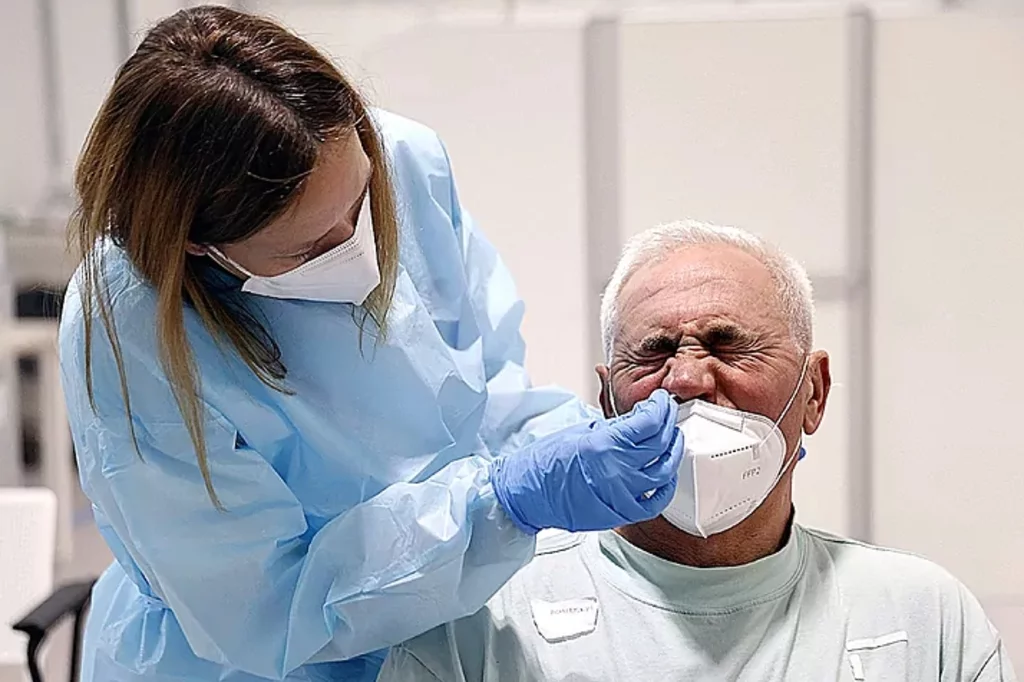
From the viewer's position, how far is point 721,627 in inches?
55.9

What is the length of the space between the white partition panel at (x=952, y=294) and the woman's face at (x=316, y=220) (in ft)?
5.28

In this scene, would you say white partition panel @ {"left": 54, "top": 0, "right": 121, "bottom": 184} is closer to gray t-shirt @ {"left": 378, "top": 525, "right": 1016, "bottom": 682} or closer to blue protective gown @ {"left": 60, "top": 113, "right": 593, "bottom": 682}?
blue protective gown @ {"left": 60, "top": 113, "right": 593, "bottom": 682}

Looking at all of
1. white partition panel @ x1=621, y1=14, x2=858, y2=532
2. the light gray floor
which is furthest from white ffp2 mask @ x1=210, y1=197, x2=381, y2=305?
the light gray floor

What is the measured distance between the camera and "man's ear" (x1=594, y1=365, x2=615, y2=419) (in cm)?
149

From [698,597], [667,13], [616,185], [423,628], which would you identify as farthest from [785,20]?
[423,628]

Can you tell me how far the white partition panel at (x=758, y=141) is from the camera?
2.48 meters

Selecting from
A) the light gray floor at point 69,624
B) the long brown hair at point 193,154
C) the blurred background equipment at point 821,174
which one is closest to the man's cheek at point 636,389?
the long brown hair at point 193,154

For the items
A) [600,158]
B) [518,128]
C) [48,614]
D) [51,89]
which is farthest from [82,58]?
[48,614]

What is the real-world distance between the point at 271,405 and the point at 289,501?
11 centimetres

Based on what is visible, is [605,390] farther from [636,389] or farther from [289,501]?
[289,501]

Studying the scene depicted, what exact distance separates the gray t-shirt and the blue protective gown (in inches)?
4.0

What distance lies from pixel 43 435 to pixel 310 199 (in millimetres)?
2495

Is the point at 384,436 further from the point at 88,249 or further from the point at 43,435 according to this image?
the point at 43,435

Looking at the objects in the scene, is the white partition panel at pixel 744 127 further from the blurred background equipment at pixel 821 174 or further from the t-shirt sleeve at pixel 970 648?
the t-shirt sleeve at pixel 970 648
